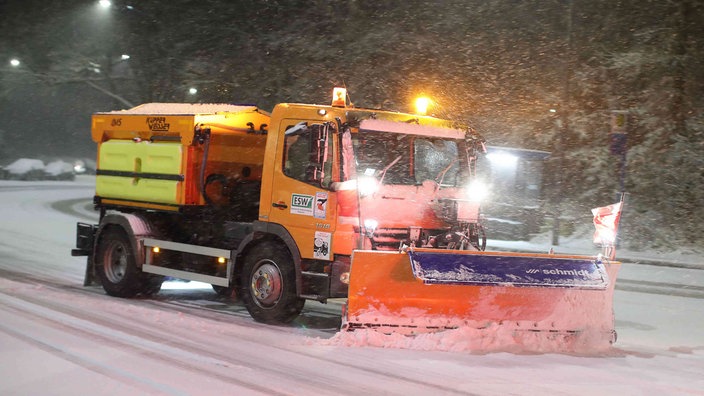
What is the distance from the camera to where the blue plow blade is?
25.0 ft

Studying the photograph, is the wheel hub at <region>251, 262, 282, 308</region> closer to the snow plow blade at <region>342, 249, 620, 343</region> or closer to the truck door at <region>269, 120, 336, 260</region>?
the truck door at <region>269, 120, 336, 260</region>

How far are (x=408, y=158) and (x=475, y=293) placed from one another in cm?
182

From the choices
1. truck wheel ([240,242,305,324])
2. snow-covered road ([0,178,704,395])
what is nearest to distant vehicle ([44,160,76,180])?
snow-covered road ([0,178,704,395])

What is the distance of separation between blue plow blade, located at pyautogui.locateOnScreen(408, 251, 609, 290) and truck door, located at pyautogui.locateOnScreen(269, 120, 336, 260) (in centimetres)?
118

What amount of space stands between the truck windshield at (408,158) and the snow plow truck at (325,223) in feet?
0.05

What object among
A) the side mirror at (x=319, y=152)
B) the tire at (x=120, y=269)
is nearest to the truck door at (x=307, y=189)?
the side mirror at (x=319, y=152)

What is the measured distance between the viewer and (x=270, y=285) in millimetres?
8953

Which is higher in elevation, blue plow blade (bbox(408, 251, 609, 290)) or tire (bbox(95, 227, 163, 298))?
blue plow blade (bbox(408, 251, 609, 290))

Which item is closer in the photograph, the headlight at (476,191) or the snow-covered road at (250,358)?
the snow-covered road at (250,358)

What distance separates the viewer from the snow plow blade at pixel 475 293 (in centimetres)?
771

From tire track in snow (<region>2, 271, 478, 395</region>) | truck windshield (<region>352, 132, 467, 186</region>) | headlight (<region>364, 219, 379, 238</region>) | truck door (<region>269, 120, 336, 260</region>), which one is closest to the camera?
tire track in snow (<region>2, 271, 478, 395</region>)

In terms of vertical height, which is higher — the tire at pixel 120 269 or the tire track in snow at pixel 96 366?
the tire at pixel 120 269

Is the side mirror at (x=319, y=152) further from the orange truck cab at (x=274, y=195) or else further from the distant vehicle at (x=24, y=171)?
the distant vehicle at (x=24, y=171)

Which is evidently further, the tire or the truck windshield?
the tire
